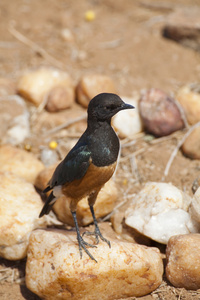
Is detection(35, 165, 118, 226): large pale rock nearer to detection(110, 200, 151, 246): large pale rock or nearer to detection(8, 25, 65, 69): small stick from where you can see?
A: detection(110, 200, 151, 246): large pale rock

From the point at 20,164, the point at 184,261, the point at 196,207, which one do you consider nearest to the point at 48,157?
the point at 20,164

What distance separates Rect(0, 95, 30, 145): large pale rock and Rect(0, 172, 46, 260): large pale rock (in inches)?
49.1

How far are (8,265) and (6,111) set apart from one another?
8.21ft

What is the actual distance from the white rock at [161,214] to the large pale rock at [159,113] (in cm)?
148

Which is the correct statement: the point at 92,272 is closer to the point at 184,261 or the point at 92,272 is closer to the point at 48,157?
the point at 184,261

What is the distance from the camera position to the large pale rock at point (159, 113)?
559 centimetres

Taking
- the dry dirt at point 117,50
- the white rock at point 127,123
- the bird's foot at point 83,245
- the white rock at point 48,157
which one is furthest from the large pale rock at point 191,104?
the bird's foot at point 83,245

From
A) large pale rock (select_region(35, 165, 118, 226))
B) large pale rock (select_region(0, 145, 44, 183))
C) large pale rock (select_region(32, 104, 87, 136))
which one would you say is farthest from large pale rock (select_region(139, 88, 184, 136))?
large pale rock (select_region(0, 145, 44, 183))

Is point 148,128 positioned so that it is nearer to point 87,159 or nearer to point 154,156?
point 154,156

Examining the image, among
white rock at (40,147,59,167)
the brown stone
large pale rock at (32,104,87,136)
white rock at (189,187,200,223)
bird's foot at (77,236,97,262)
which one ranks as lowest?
white rock at (40,147,59,167)

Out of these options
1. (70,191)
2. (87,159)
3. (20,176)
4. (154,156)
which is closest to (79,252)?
(70,191)

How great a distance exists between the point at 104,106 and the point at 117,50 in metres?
4.50

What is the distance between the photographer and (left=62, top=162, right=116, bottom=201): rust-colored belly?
360 centimetres

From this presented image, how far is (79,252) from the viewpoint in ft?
12.3
